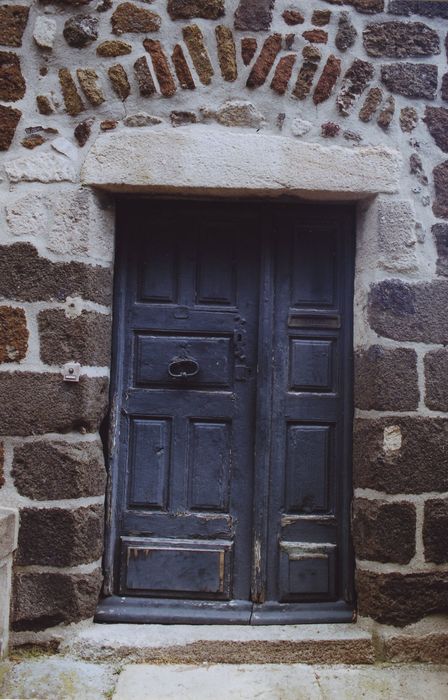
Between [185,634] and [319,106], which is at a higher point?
[319,106]

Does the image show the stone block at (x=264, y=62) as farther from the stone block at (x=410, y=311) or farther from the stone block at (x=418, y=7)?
the stone block at (x=410, y=311)

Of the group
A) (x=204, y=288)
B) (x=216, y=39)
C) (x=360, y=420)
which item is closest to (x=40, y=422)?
(x=204, y=288)

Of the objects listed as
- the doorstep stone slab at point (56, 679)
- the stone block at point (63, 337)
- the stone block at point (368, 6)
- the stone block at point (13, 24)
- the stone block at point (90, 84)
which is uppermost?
the stone block at point (368, 6)

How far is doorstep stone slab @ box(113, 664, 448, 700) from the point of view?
2.18 m

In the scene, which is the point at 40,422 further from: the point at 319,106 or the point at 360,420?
the point at 319,106

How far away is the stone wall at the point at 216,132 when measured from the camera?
7.93ft

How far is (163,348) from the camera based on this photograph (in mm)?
2635

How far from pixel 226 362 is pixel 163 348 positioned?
0.28m

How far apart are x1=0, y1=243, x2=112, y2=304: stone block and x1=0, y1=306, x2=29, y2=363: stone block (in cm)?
7

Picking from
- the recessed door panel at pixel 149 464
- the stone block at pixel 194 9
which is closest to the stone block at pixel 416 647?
the recessed door panel at pixel 149 464

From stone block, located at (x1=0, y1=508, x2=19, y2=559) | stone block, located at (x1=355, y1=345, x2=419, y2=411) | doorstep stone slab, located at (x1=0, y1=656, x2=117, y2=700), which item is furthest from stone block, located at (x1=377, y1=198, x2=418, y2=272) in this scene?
doorstep stone slab, located at (x1=0, y1=656, x2=117, y2=700)

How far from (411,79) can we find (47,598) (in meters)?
2.58

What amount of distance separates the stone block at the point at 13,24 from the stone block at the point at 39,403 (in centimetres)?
136

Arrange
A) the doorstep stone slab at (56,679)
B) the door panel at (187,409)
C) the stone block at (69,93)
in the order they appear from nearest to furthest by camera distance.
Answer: the doorstep stone slab at (56,679), the stone block at (69,93), the door panel at (187,409)
